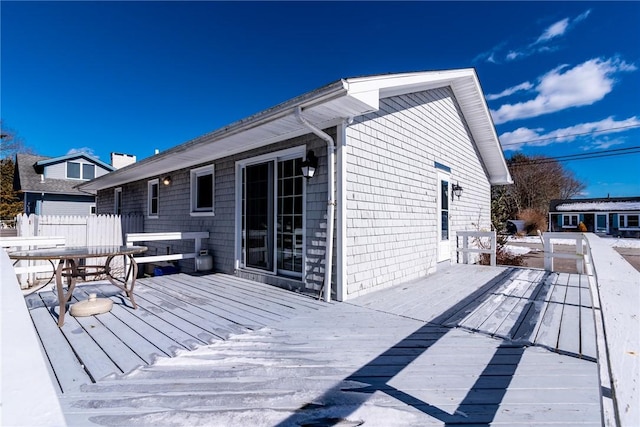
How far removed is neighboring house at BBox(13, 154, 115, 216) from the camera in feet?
56.0

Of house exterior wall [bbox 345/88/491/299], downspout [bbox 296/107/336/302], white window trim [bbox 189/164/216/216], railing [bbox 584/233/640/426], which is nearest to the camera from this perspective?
railing [bbox 584/233/640/426]

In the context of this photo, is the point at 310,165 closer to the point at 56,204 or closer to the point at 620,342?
the point at 620,342

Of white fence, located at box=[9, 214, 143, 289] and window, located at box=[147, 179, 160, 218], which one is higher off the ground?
window, located at box=[147, 179, 160, 218]

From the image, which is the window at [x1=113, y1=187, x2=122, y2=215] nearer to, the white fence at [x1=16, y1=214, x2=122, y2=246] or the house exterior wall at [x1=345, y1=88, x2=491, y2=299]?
the white fence at [x1=16, y1=214, x2=122, y2=246]

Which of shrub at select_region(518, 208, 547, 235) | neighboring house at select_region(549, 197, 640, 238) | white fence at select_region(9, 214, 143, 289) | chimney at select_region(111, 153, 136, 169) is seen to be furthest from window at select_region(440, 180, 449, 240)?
neighboring house at select_region(549, 197, 640, 238)

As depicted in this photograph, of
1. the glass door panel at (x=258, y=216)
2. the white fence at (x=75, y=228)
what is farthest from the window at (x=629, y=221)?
the white fence at (x=75, y=228)

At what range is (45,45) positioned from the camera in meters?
10.7

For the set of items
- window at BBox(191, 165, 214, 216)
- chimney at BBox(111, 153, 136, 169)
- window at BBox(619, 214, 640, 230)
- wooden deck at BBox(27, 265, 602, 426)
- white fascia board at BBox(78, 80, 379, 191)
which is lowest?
wooden deck at BBox(27, 265, 602, 426)

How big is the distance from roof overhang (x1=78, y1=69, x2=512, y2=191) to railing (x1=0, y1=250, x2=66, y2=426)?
10.5ft

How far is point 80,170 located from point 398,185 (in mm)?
21281

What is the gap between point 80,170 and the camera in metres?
19.1

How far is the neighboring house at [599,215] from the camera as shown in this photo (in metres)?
24.1

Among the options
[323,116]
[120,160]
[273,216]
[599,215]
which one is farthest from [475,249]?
[599,215]

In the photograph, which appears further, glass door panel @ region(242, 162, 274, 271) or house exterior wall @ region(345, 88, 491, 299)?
glass door panel @ region(242, 162, 274, 271)
